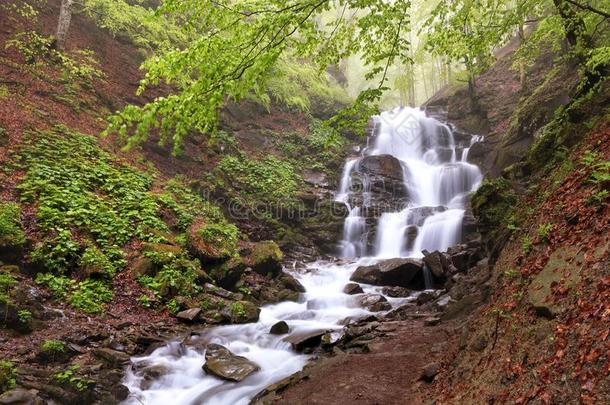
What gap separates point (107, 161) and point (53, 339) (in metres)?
7.46

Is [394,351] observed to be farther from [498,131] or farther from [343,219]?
[498,131]

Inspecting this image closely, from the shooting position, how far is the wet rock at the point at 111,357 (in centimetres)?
675

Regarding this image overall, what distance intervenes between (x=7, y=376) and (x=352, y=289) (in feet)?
29.3

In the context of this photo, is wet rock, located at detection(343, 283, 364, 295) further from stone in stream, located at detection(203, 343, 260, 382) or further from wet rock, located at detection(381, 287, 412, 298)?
stone in stream, located at detection(203, 343, 260, 382)

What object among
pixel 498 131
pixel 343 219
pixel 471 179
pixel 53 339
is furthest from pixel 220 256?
pixel 498 131

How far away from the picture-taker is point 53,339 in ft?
21.9

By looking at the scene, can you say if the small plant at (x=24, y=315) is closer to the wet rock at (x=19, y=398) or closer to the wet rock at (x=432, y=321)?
the wet rock at (x=19, y=398)

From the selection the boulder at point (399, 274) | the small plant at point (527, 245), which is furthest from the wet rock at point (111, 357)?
the boulder at point (399, 274)

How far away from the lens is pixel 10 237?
796 centimetres

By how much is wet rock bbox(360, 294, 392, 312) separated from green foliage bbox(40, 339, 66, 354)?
715 centimetres

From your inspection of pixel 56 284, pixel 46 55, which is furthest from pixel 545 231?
pixel 46 55

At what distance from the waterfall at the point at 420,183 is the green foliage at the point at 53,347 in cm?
1193

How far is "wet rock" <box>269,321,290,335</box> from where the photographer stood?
9078mm

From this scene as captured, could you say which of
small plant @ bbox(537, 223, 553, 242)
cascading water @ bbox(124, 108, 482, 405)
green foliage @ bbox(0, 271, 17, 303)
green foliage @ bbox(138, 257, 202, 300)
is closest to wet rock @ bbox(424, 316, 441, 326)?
cascading water @ bbox(124, 108, 482, 405)
